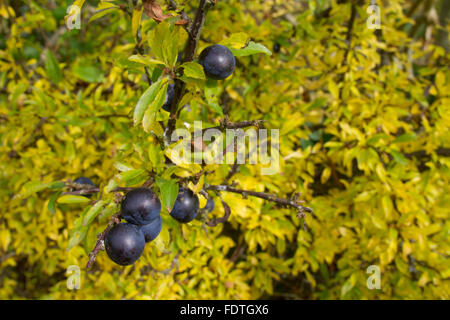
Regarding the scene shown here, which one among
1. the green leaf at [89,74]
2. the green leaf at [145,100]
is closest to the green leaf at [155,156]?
the green leaf at [145,100]

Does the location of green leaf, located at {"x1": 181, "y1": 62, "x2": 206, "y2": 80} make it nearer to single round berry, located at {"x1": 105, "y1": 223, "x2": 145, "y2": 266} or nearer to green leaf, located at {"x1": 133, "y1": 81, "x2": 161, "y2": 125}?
green leaf, located at {"x1": 133, "y1": 81, "x2": 161, "y2": 125}

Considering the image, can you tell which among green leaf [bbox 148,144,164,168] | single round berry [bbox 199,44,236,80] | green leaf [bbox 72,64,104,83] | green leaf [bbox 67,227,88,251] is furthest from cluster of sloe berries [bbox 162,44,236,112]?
green leaf [bbox 72,64,104,83]

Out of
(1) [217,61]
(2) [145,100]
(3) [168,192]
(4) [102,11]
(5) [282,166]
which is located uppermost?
(4) [102,11]

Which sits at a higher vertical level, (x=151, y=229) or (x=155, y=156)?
(x=155, y=156)

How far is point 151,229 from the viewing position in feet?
2.64

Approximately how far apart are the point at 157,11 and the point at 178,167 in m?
0.39

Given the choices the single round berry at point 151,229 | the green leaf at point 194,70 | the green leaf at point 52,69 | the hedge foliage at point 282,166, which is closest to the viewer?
the green leaf at point 194,70

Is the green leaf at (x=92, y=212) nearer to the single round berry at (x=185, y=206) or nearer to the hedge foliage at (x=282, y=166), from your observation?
the single round berry at (x=185, y=206)

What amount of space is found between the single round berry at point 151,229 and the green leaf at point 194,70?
391 mm

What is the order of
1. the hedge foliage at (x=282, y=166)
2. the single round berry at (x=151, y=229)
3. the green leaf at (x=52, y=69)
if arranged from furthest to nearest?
the green leaf at (x=52, y=69) → the hedge foliage at (x=282, y=166) → the single round berry at (x=151, y=229)

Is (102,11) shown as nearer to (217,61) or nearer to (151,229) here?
(217,61)

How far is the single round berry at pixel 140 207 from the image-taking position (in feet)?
2.34

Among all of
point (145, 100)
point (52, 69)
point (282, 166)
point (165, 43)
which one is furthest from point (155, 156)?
point (52, 69)

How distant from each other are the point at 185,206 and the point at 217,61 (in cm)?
39
